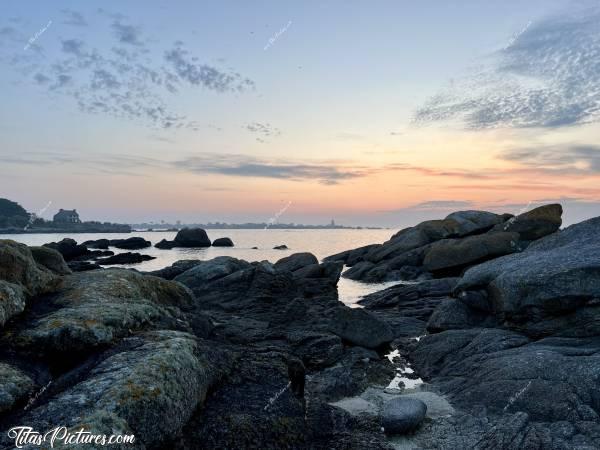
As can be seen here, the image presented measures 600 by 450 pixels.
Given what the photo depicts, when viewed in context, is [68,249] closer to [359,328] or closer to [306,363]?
[359,328]

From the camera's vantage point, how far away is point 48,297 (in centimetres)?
975

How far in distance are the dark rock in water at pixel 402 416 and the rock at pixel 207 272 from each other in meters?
20.3

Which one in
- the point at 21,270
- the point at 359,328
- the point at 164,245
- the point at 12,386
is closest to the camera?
the point at 12,386

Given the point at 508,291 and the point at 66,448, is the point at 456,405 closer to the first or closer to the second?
the point at 508,291

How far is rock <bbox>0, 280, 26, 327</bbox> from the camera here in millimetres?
7926

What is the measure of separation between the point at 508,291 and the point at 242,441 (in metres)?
15.2

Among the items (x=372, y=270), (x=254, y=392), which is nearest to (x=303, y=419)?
(x=254, y=392)

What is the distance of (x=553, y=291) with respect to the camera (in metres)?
17.2

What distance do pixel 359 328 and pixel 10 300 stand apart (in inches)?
589

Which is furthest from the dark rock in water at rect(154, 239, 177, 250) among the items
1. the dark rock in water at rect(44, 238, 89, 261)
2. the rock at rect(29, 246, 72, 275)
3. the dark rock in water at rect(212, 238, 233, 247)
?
the rock at rect(29, 246, 72, 275)

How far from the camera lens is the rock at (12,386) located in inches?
247

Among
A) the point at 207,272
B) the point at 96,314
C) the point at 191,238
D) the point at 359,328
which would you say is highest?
the point at 96,314

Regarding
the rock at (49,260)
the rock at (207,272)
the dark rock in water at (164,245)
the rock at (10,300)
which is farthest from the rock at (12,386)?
the dark rock in water at (164,245)

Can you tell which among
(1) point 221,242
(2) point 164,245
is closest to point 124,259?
(2) point 164,245
